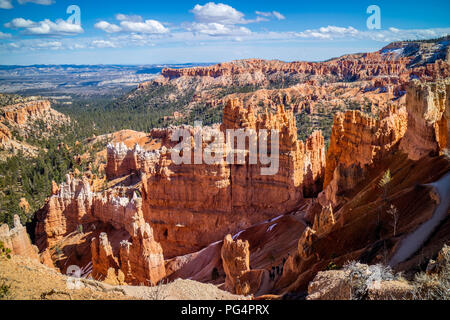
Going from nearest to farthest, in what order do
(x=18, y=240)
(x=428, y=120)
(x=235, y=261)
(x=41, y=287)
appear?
(x=41, y=287) < (x=235, y=261) < (x=18, y=240) < (x=428, y=120)

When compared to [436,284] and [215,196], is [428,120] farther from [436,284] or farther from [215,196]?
[215,196]

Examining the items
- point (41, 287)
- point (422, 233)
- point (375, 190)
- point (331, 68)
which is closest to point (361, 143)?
point (375, 190)

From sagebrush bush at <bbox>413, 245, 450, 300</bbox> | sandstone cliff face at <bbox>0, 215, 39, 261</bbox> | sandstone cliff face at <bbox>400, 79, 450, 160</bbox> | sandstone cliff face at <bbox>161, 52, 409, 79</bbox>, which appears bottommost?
sandstone cliff face at <bbox>0, 215, 39, 261</bbox>

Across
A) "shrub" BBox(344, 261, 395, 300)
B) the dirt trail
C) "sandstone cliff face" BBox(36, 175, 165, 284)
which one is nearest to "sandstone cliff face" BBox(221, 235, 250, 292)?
the dirt trail

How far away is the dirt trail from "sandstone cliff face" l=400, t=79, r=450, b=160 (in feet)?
18.4

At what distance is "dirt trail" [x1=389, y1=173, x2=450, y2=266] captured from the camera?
13.4 metres

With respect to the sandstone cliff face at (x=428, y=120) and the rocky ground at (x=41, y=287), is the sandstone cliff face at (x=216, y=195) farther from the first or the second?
the rocky ground at (x=41, y=287)

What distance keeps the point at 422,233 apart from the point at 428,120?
10.4 m

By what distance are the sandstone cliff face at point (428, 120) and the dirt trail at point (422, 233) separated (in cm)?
561

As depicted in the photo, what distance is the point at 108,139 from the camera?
292ft

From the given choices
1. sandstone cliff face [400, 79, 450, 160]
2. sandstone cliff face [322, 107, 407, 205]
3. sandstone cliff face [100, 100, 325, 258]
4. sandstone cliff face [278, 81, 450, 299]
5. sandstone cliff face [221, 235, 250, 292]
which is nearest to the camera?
sandstone cliff face [278, 81, 450, 299]

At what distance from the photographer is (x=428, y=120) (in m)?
21.8

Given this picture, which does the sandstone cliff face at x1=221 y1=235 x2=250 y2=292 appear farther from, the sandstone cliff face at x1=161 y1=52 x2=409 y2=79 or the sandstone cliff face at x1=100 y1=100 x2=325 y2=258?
the sandstone cliff face at x1=161 y1=52 x2=409 y2=79
